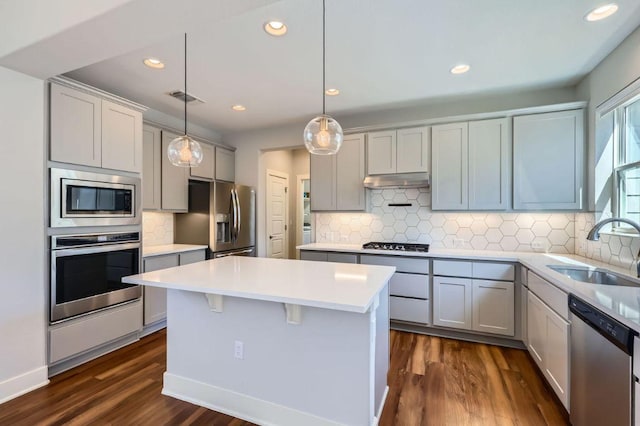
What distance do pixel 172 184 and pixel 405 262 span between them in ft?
9.91

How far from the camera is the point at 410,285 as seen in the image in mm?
3307

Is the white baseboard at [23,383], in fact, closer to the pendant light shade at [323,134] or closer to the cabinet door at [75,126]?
the cabinet door at [75,126]

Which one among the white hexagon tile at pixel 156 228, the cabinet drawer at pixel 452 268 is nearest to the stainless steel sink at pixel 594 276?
the cabinet drawer at pixel 452 268

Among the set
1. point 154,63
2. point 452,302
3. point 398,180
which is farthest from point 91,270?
point 452,302

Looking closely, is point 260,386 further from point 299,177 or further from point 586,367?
point 299,177

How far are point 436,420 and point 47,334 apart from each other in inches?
117

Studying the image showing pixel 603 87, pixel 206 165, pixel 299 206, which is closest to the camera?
pixel 603 87

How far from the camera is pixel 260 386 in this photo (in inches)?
75.4

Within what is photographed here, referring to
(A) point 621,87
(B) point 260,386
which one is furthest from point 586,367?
(A) point 621,87

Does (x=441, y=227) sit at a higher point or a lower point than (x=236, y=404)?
Result: higher

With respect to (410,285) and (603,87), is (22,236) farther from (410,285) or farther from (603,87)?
(603,87)

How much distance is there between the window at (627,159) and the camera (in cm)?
233

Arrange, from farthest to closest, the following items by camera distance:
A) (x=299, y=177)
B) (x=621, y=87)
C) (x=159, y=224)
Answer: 1. (x=299, y=177)
2. (x=159, y=224)
3. (x=621, y=87)

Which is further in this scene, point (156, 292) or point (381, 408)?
point (156, 292)
